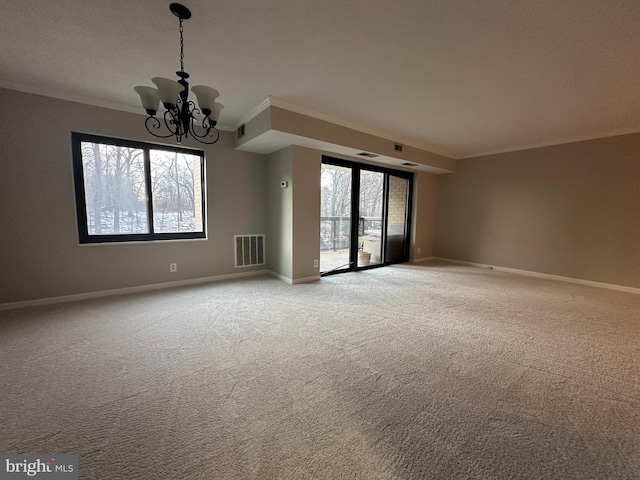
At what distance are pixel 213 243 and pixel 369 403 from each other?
11.3ft

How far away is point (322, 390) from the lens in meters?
1.67

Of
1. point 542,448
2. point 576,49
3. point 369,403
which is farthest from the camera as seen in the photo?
point 576,49

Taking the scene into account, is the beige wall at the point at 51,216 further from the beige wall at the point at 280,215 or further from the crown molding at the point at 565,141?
the crown molding at the point at 565,141

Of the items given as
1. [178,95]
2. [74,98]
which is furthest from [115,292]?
[178,95]

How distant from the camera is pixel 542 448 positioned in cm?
128

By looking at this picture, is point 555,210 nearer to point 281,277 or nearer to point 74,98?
point 281,277

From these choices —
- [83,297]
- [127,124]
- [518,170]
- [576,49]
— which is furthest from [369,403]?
[518,170]

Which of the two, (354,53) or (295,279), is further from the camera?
(295,279)

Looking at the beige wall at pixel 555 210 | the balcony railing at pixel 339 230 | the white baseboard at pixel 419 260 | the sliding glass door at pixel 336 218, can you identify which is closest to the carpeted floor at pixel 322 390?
the beige wall at pixel 555 210

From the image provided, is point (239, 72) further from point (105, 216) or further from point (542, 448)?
point (542, 448)

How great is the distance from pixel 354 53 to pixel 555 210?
15.6ft

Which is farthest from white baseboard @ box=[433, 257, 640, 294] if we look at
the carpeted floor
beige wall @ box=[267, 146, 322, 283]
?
beige wall @ box=[267, 146, 322, 283]

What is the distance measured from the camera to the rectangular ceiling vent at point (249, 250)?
4.40 metres

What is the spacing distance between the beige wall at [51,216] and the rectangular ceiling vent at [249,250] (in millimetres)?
950
